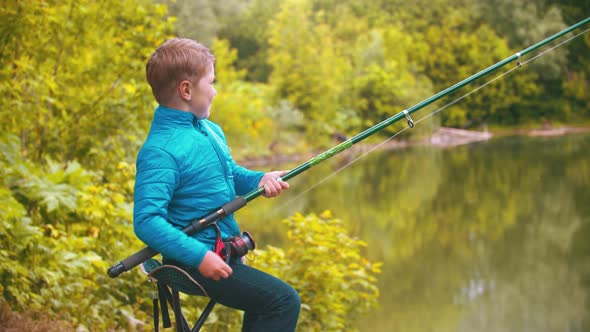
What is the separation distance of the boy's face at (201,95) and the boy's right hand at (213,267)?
0.46 m

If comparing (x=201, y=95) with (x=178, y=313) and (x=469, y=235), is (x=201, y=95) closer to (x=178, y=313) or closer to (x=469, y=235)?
→ (x=178, y=313)

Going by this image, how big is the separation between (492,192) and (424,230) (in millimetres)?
3975

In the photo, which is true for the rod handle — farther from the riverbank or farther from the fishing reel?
the riverbank

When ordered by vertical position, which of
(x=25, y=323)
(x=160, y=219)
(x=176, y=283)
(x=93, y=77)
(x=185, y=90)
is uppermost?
(x=93, y=77)

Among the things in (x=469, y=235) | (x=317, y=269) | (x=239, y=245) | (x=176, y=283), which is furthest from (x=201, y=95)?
(x=469, y=235)

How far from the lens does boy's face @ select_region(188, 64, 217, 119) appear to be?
206 cm

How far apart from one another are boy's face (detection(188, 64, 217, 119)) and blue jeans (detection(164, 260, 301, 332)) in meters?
0.47

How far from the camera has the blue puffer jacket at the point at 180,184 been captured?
1.89 metres

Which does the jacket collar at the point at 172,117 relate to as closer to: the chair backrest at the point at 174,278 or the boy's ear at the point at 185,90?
the boy's ear at the point at 185,90

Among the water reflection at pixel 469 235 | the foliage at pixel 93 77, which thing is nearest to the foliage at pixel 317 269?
the water reflection at pixel 469 235

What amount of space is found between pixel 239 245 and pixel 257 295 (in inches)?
6.3

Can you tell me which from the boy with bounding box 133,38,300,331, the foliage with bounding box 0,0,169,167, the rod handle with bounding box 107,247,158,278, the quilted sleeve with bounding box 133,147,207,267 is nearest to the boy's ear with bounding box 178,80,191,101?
the boy with bounding box 133,38,300,331

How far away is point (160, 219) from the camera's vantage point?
74.4 inches

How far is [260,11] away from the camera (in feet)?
119
